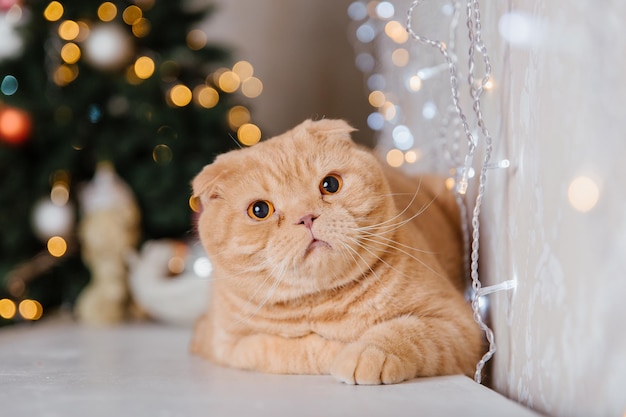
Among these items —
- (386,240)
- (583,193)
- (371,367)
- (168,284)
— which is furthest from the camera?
(168,284)

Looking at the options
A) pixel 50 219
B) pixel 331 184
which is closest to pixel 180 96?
pixel 50 219

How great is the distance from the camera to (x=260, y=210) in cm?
133

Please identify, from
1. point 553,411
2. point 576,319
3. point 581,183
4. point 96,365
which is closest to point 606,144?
point 581,183

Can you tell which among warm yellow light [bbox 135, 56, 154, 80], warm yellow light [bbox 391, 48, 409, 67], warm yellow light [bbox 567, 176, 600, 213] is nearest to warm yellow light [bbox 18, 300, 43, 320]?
warm yellow light [bbox 135, 56, 154, 80]

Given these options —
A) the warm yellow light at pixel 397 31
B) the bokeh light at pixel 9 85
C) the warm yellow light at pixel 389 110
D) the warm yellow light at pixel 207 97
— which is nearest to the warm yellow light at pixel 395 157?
the warm yellow light at pixel 389 110

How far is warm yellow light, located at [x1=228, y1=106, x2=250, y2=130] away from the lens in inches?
106

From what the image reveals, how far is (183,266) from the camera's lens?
2.51m

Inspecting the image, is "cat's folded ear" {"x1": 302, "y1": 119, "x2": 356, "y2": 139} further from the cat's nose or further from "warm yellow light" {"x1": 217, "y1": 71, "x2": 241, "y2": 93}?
"warm yellow light" {"x1": 217, "y1": 71, "x2": 241, "y2": 93}

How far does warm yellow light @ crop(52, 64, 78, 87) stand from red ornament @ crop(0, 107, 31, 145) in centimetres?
18

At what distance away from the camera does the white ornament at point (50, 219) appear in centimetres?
249

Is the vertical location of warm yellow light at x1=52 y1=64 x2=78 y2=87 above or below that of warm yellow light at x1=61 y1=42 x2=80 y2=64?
below

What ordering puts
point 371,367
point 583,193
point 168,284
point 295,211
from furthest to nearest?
point 168,284, point 295,211, point 371,367, point 583,193

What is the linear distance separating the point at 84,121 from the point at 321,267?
5.52 ft

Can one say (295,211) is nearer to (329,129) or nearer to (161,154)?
(329,129)
